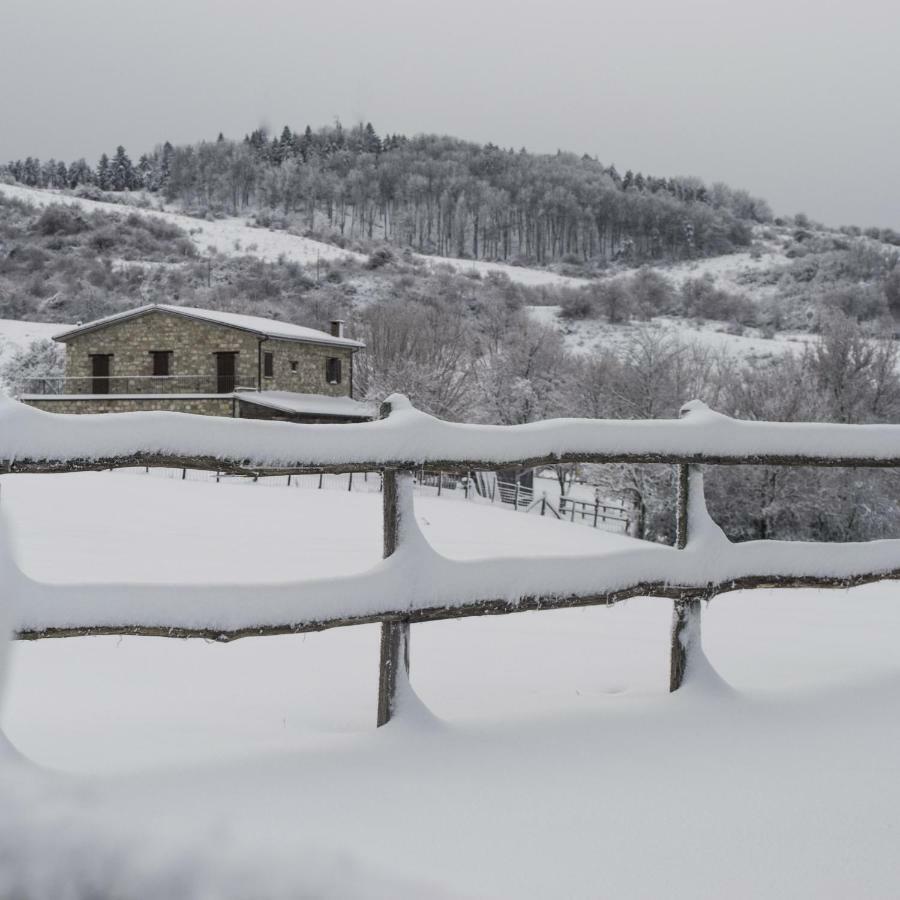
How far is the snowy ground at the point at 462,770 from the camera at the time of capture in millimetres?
2053

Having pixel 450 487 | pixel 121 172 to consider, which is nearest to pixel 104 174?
pixel 121 172

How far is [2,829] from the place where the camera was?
2100 mm

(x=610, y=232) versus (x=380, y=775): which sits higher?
(x=610, y=232)

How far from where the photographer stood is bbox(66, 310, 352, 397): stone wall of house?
29.4 metres

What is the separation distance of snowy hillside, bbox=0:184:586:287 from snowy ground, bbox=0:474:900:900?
67887mm

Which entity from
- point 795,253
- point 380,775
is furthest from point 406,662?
point 795,253

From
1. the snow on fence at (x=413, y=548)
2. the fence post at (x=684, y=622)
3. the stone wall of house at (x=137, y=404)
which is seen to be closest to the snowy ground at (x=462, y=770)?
the fence post at (x=684, y=622)

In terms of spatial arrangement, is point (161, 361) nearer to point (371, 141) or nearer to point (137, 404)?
point (137, 404)

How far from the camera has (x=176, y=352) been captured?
30109 millimetres

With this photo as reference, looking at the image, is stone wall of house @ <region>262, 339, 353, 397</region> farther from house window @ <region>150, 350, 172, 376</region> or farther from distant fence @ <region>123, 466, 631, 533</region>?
distant fence @ <region>123, 466, 631, 533</region>

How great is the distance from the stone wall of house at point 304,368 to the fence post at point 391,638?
27779 millimetres

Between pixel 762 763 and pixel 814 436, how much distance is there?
1.46 meters

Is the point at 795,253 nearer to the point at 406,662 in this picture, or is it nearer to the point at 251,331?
the point at 251,331

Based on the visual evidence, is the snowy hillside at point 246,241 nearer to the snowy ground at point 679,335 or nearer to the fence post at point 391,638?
the snowy ground at point 679,335
